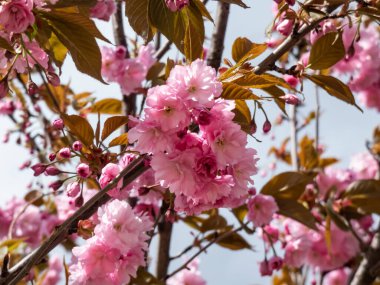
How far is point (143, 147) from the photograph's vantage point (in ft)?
3.26

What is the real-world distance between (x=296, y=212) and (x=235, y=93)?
978mm

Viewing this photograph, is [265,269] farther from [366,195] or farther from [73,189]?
[73,189]

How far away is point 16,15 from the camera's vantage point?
1.04 metres

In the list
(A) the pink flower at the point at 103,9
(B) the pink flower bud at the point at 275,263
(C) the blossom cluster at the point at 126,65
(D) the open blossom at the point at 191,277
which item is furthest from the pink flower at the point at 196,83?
(D) the open blossom at the point at 191,277

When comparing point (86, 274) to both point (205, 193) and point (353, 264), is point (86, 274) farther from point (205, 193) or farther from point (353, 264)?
point (353, 264)

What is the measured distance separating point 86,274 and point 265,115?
0.56m

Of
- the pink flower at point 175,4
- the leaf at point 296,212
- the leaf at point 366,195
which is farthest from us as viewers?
the leaf at point 366,195

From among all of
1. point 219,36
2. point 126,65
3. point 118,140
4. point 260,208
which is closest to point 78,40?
point 118,140

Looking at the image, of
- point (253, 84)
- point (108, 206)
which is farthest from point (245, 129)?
point (108, 206)

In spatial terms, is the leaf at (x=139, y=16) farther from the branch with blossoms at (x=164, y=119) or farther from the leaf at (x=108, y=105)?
the leaf at (x=108, y=105)

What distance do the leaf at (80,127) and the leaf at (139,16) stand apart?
247 mm

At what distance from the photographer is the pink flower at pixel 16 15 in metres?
1.03

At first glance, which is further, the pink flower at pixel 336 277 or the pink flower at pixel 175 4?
the pink flower at pixel 336 277

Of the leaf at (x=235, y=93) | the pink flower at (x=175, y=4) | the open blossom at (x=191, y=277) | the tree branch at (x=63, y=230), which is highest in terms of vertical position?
the open blossom at (x=191, y=277)
